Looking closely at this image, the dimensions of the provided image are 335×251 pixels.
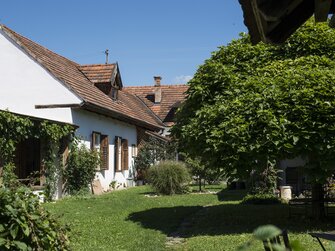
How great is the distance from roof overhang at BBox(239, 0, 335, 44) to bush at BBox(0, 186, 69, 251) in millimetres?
2456

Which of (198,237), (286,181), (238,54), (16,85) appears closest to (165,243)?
A: (198,237)

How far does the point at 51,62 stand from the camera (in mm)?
19469

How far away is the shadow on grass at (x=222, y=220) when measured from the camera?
936cm

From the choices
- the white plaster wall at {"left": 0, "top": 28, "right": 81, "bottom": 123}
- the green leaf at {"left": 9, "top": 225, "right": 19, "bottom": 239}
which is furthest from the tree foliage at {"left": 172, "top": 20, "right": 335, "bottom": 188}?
the white plaster wall at {"left": 0, "top": 28, "right": 81, "bottom": 123}

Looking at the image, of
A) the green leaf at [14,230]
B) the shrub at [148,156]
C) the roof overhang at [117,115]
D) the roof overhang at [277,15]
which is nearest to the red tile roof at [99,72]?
the roof overhang at [117,115]

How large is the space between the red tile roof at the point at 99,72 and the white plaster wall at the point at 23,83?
498 cm

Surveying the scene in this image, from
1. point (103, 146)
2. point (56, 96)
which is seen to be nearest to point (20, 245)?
point (56, 96)

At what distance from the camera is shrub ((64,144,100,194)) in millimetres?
16828

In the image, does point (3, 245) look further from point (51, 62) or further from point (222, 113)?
point (51, 62)

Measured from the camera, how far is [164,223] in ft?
34.8

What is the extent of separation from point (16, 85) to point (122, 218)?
8.84 metres

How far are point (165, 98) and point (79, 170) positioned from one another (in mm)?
20031

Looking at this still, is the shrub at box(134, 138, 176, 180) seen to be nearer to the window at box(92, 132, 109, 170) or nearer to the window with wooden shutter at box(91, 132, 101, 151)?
the window at box(92, 132, 109, 170)

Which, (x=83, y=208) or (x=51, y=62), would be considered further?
(x=51, y=62)
